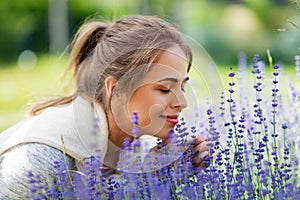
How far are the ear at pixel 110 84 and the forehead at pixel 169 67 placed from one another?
0.41ft

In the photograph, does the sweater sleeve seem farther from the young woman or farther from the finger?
the finger

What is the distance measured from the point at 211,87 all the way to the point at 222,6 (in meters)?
9.55

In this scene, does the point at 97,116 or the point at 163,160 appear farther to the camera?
the point at 97,116

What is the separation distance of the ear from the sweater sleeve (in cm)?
26

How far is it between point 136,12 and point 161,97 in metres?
8.03

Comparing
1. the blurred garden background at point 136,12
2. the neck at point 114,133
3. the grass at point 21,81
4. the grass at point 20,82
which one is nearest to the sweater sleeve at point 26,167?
the neck at point 114,133

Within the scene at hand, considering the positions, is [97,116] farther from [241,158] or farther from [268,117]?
[268,117]

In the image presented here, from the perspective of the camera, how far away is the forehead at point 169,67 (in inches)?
94.5

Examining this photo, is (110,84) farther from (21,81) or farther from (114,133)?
(21,81)

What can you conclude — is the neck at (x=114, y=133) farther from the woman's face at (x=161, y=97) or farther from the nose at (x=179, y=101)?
the nose at (x=179, y=101)

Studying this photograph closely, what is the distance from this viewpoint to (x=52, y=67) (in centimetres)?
986

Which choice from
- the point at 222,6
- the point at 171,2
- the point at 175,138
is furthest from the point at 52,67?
the point at 175,138

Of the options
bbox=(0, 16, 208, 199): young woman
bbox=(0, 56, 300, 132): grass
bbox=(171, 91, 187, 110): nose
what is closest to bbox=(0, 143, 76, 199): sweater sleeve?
bbox=(0, 16, 208, 199): young woman

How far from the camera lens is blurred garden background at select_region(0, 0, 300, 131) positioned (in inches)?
420
